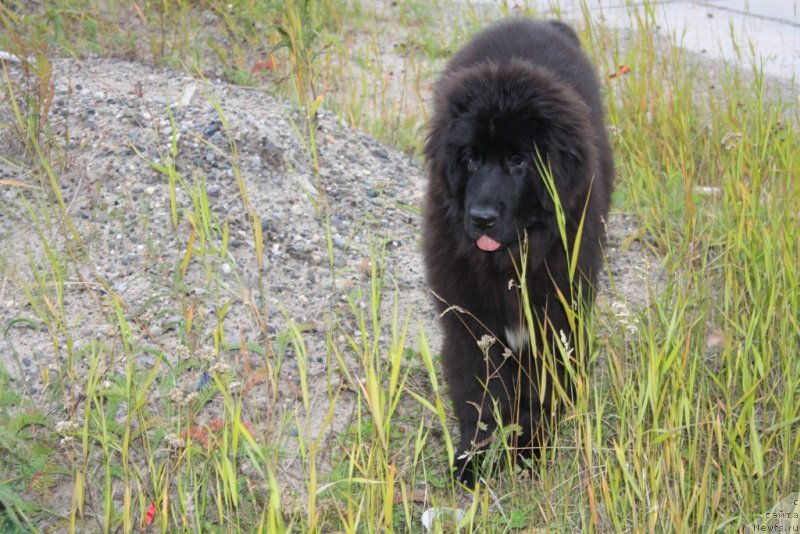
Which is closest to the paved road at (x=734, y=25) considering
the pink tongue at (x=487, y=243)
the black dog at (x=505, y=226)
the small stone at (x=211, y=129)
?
the small stone at (x=211, y=129)

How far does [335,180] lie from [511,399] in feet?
4.55

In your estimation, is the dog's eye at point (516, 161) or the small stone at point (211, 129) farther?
the small stone at point (211, 129)

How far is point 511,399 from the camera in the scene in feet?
9.88

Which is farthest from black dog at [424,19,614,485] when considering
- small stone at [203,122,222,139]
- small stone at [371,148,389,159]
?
small stone at [371,148,389,159]

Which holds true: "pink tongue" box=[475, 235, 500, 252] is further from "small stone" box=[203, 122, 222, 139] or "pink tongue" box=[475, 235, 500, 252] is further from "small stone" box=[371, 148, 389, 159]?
"small stone" box=[371, 148, 389, 159]

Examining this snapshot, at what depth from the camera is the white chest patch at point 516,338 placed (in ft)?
9.58

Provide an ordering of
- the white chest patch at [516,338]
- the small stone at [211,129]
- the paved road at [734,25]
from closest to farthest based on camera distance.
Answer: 1. the white chest patch at [516,338]
2. the small stone at [211,129]
3. the paved road at [734,25]

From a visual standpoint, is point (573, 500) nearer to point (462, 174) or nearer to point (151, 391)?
point (462, 174)

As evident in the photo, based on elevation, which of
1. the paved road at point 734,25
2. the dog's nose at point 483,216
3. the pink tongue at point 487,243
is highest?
the paved road at point 734,25

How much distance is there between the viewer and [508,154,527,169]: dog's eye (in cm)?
272

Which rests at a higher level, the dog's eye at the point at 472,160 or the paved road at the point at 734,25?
the paved road at the point at 734,25

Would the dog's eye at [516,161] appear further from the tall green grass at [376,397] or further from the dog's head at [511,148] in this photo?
the tall green grass at [376,397]

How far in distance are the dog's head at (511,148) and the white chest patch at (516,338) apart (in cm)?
30

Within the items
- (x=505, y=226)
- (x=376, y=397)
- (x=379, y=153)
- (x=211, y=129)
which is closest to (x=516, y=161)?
(x=505, y=226)
